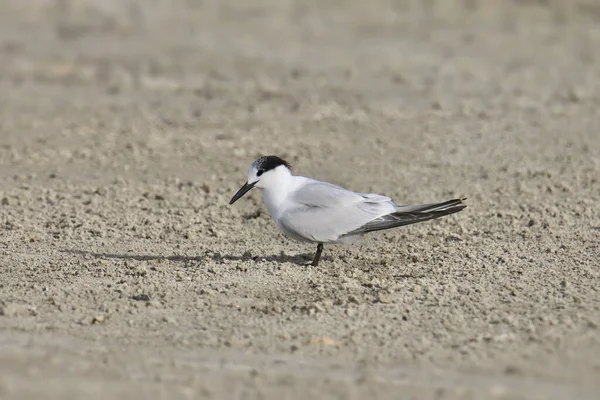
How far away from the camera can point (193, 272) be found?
247 inches

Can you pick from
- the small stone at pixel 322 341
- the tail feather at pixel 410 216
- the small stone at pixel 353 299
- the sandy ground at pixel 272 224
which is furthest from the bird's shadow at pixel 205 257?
the small stone at pixel 322 341

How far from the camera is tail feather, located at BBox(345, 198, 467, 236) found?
646 centimetres

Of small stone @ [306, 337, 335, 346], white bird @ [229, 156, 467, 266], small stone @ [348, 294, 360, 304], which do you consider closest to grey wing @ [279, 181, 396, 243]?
white bird @ [229, 156, 467, 266]

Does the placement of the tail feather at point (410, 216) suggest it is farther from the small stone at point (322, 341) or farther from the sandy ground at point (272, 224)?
the small stone at point (322, 341)

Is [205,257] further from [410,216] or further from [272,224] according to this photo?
[410,216]

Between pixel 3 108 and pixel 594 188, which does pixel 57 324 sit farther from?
pixel 3 108

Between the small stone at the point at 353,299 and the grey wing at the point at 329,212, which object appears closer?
the small stone at the point at 353,299

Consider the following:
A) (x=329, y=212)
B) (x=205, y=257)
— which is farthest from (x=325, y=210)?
(x=205, y=257)

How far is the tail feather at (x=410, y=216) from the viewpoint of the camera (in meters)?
6.46

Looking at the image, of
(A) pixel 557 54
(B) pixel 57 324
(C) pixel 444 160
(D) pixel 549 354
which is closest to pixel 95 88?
(C) pixel 444 160

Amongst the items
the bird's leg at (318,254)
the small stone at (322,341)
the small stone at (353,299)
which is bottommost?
the small stone at (322,341)

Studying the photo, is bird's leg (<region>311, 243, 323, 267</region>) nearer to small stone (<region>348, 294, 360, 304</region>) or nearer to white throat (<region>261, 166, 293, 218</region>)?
white throat (<region>261, 166, 293, 218</region>)

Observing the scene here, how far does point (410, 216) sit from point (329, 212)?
1.59 ft

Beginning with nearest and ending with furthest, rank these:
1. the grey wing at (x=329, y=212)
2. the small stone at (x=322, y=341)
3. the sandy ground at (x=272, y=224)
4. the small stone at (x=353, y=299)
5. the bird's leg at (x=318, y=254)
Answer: the sandy ground at (x=272, y=224) < the small stone at (x=322, y=341) < the small stone at (x=353, y=299) < the grey wing at (x=329, y=212) < the bird's leg at (x=318, y=254)
